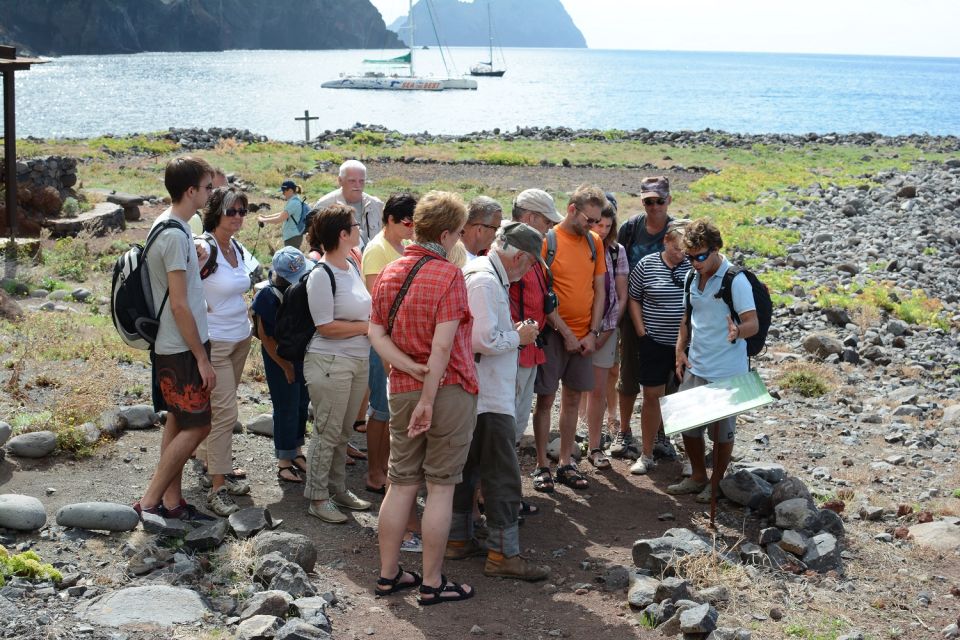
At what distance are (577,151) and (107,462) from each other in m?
36.4

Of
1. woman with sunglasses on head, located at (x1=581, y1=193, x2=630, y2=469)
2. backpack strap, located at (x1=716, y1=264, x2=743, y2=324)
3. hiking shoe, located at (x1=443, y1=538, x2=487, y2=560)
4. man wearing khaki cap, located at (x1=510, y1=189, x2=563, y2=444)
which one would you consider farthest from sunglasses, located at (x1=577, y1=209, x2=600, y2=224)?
hiking shoe, located at (x1=443, y1=538, x2=487, y2=560)

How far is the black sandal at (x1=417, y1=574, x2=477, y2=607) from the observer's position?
5215mm

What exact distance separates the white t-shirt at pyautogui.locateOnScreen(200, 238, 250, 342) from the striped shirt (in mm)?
2994

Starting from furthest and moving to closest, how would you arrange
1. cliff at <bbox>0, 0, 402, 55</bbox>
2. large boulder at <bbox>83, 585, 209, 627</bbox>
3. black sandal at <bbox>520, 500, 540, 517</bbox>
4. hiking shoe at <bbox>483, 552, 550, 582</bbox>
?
cliff at <bbox>0, 0, 402, 55</bbox>
black sandal at <bbox>520, 500, 540, 517</bbox>
hiking shoe at <bbox>483, 552, 550, 582</bbox>
large boulder at <bbox>83, 585, 209, 627</bbox>

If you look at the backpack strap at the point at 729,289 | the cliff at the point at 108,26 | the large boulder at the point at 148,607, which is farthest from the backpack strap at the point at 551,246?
the cliff at the point at 108,26

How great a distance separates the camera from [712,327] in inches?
264

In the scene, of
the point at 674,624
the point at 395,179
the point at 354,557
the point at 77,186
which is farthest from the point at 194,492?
the point at 395,179

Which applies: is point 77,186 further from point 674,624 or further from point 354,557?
point 674,624

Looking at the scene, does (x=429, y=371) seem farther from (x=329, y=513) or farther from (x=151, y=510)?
(x=151, y=510)

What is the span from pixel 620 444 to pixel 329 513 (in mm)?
2794

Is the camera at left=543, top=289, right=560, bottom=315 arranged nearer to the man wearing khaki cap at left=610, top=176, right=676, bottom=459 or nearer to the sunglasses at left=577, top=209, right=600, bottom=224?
the sunglasses at left=577, top=209, right=600, bottom=224

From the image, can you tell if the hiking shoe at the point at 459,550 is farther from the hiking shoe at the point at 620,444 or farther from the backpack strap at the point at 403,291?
the hiking shoe at the point at 620,444

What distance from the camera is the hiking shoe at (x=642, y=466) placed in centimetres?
768

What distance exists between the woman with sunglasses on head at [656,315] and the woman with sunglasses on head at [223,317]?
117 inches
